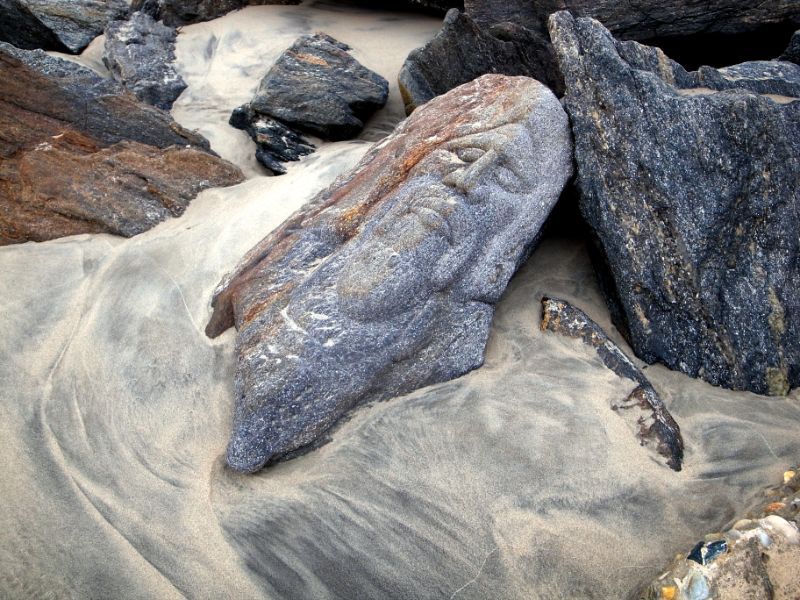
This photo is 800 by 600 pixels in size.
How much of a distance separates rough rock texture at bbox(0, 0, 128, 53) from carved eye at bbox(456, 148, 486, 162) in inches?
171

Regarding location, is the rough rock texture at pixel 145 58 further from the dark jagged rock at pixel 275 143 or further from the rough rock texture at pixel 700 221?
the rough rock texture at pixel 700 221

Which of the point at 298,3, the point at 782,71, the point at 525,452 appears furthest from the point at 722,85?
the point at 298,3

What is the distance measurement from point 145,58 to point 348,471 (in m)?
4.42

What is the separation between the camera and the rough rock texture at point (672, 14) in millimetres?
4383

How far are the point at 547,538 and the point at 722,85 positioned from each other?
7.99 ft

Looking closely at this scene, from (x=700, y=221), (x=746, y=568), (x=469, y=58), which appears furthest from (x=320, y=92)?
(x=746, y=568)

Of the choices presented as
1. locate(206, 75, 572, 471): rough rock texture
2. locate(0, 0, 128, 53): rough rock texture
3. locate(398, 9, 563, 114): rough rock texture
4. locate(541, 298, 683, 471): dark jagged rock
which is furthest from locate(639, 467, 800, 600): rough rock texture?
locate(0, 0, 128, 53): rough rock texture

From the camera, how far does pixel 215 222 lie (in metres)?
3.87

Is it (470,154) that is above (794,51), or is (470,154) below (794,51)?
below

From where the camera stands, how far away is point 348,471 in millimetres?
2584

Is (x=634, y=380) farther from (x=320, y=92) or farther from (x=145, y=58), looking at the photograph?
(x=145, y=58)

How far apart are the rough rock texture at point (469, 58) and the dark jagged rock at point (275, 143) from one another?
0.88 metres

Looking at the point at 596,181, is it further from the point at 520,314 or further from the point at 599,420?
the point at 599,420

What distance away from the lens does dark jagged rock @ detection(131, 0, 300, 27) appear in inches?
246
